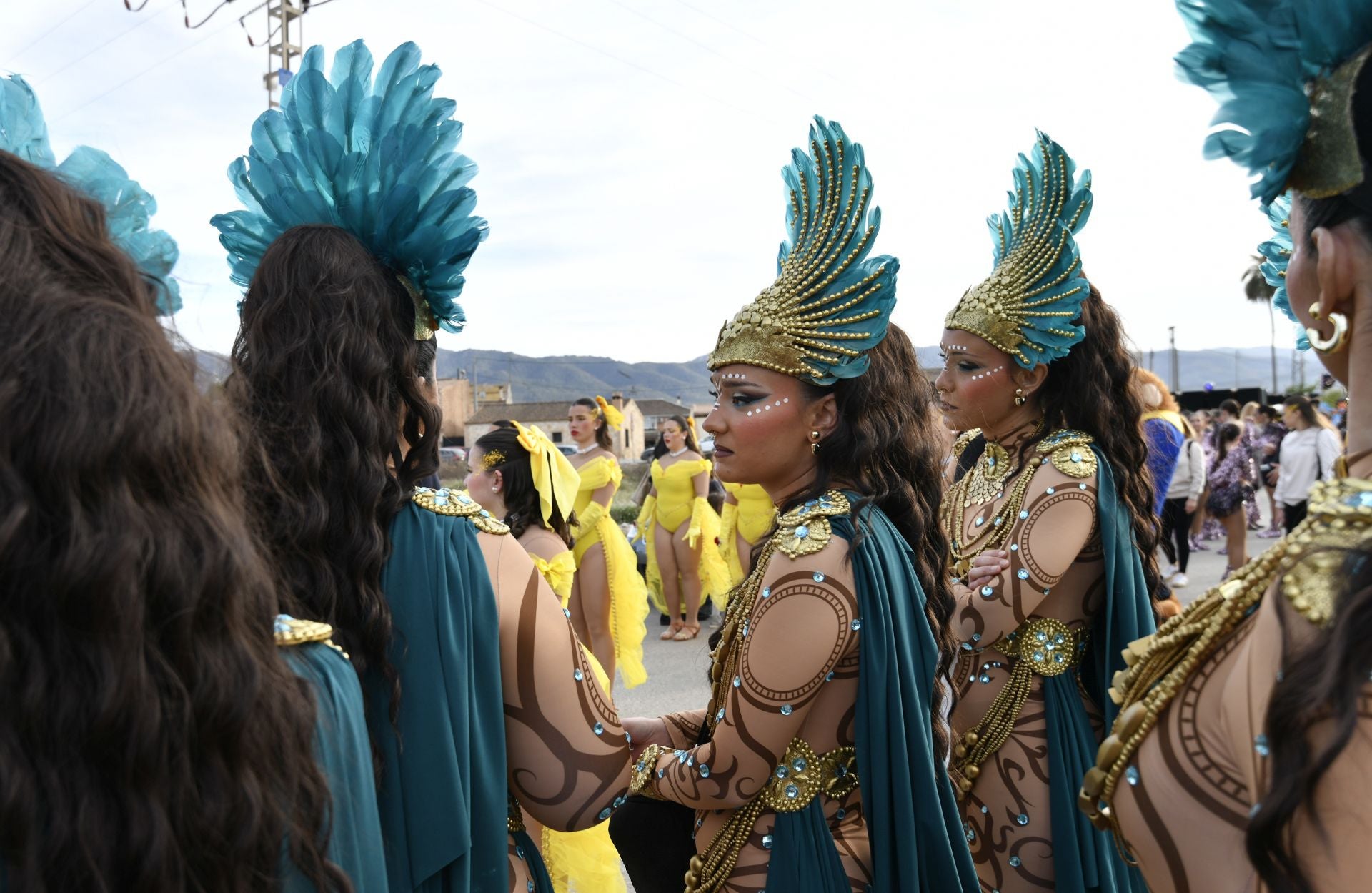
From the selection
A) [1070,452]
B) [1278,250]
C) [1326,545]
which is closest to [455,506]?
[1326,545]

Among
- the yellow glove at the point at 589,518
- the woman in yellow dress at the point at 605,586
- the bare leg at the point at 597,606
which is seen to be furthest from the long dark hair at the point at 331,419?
the yellow glove at the point at 589,518

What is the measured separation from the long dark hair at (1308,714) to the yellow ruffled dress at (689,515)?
26.6 feet

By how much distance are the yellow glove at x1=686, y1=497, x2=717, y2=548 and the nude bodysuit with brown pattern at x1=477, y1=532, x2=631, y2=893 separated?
7.02m

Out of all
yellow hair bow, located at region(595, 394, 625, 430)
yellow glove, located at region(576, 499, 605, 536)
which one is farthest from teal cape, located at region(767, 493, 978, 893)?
yellow hair bow, located at region(595, 394, 625, 430)

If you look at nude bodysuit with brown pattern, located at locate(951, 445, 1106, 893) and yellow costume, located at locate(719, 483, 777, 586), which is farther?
yellow costume, located at locate(719, 483, 777, 586)

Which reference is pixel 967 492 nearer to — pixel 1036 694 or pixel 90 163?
pixel 1036 694

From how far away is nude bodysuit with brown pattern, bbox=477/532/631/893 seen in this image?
189cm

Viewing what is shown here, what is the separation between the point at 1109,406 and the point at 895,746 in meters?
1.59

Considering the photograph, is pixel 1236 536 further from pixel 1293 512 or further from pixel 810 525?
pixel 810 525

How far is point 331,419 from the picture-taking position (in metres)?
1.76

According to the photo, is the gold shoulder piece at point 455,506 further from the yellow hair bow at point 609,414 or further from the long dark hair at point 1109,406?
the yellow hair bow at point 609,414

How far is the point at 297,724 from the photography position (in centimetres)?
101

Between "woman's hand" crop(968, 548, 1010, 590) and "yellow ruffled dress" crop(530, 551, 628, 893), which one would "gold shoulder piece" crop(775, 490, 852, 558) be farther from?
"yellow ruffled dress" crop(530, 551, 628, 893)

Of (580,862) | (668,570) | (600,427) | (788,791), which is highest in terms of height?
(600,427)
